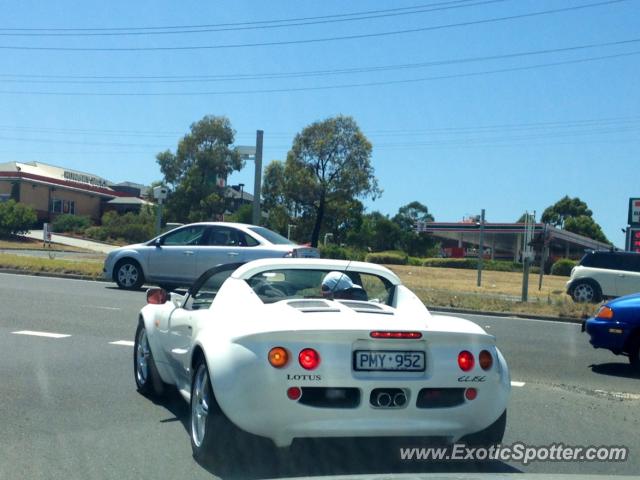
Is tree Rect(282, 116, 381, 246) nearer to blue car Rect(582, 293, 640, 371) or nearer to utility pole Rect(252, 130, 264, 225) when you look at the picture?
utility pole Rect(252, 130, 264, 225)

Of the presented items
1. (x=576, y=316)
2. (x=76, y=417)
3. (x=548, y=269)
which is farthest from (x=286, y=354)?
(x=548, y=269)

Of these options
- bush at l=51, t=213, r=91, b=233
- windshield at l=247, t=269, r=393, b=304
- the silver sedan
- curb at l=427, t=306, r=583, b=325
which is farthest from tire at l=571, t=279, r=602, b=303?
bush at l=51, t=213, r=91, b=233

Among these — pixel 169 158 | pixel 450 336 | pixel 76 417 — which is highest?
pixel 169 158

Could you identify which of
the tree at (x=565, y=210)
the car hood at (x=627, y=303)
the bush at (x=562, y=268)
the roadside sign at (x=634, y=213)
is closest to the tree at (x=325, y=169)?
the bush at (x=562, y=268)

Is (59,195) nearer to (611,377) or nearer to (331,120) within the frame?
(331,120)

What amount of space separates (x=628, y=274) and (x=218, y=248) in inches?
444

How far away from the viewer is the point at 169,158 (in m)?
56.5

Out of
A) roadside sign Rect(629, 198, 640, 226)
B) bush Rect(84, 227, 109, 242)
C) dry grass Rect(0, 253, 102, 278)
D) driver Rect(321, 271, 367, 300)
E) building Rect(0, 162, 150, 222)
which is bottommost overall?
dry grass Rect(0, 253, 102, 278)

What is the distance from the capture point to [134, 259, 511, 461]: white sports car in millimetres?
5102

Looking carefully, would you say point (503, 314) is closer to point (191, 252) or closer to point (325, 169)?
point (191, 252)

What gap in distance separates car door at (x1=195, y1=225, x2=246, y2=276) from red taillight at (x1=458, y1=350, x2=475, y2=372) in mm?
12167

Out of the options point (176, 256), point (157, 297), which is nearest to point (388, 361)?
point (157, 297)

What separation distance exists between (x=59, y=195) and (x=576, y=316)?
56.8 m

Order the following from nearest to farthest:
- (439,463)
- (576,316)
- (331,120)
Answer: (439,463) → (576,316) → (331,120)
